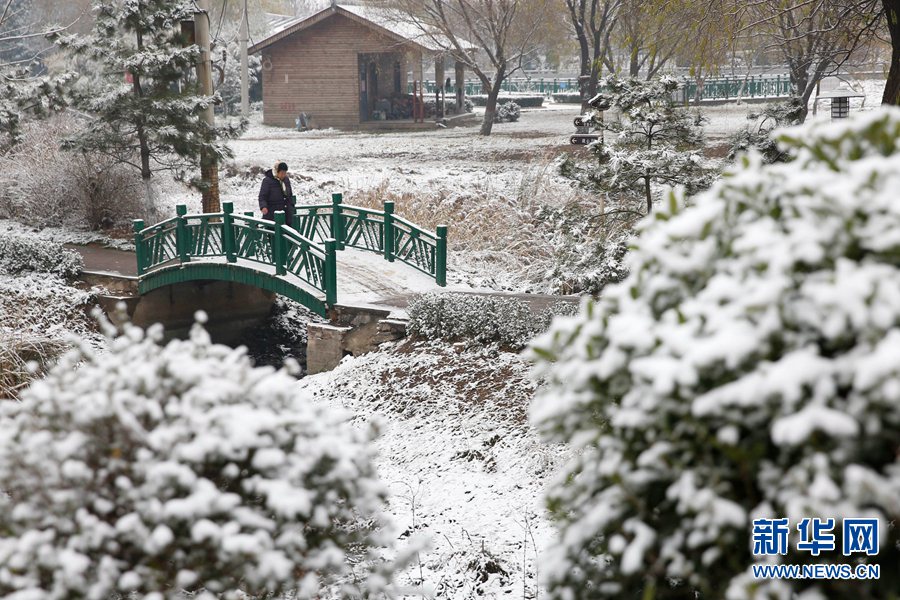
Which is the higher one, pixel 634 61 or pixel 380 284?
pixel 634 61

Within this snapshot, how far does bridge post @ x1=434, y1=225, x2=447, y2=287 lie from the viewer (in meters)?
12.3

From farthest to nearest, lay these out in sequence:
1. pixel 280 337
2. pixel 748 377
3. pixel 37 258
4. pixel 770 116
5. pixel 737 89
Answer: pixel 737 89 < pixel 280 337 < pixel 37 258 < pixel 770 116 < pixel 748 377

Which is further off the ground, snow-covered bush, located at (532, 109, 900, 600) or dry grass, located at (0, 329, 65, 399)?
snow-covered bush, located at (532, 109, 900, 600)

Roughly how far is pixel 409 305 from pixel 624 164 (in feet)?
10.2

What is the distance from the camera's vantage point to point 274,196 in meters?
13.4

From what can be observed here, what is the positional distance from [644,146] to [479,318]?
2666 mm

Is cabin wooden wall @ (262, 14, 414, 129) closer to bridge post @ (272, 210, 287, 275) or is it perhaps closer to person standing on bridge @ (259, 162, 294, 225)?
person standing on bridge @ (259, 162, 294, 225)

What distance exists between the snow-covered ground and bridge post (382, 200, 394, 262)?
2658mm

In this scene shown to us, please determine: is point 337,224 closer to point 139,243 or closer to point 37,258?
point 139,243

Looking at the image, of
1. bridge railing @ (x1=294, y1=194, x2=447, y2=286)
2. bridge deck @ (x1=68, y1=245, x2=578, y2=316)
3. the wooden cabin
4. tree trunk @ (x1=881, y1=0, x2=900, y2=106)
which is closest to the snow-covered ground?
bridge deck @ (x1=68, y1=245, x2=578, y2=316)

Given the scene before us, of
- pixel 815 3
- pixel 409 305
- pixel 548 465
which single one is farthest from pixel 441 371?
pixel 815 3

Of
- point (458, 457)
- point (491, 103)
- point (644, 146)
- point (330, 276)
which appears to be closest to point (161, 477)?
point (458, 457)

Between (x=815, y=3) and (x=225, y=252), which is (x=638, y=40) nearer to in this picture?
(x=815, y=3)

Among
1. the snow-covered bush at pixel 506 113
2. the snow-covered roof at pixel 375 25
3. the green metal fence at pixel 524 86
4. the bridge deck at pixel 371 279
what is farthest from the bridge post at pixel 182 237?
the green metal fence at pixel 524 86
